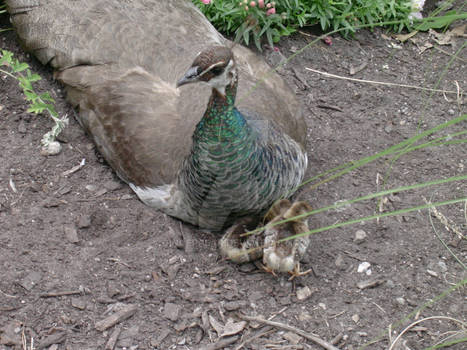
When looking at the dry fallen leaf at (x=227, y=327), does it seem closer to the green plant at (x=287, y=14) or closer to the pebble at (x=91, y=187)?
Result: the pebble at (x=91, y=187)

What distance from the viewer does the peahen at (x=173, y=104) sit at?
2.86 meters

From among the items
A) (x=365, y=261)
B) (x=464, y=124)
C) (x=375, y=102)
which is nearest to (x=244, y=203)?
(x=365, y=261)

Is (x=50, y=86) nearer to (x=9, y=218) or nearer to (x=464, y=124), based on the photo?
(x=9, y=218)

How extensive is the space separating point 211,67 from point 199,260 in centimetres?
108

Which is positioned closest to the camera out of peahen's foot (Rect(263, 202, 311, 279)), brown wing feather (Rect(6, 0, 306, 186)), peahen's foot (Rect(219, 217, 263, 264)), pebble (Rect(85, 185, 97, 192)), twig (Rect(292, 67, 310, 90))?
peahen's foot (Rect(263, 202, 311, 279))

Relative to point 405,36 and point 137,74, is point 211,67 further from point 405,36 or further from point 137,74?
point 405,36

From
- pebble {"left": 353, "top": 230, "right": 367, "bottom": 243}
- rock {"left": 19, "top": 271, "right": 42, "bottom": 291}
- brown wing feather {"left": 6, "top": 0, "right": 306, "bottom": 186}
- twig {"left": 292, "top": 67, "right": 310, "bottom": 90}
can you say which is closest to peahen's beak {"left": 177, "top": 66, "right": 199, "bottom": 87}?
brown wing feather {"left": 6, "top": 0, "right": 306, "bottom": 186}

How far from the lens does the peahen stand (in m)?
2.86

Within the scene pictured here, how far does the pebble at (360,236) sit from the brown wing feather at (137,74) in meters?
0.67

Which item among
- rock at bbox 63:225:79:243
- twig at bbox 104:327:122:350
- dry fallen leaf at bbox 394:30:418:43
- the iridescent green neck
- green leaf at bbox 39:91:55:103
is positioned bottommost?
twig at bbox 104:327:122:350

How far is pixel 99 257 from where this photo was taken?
9.87ft

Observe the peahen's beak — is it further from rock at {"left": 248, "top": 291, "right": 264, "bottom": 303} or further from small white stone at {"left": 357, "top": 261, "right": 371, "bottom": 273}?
small white stone at {"left": 357, "top": 261, "right": 371, "bottom": 273}

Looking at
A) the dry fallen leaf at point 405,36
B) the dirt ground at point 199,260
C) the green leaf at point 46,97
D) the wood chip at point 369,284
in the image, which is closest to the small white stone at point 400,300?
the dirt ground at point 199,260

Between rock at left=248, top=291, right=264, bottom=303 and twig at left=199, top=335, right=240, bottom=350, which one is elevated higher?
twig at left=199, top=335, right=240, bottom=350
